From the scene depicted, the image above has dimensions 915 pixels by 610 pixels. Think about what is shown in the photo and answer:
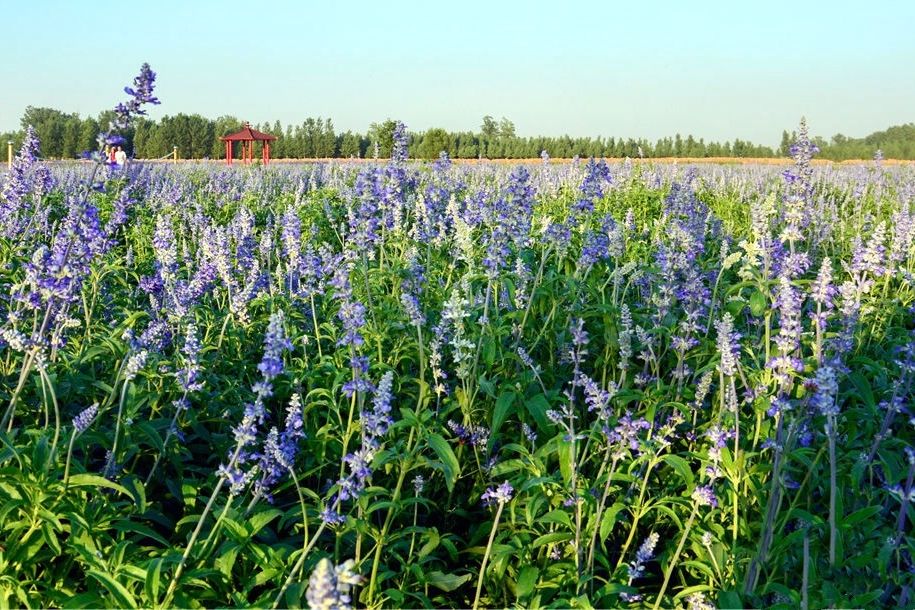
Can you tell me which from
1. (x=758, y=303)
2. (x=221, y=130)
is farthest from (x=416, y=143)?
(x=758, y=303)

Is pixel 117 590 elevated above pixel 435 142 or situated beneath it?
situated beneath

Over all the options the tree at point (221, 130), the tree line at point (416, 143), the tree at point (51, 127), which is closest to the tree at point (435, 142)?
the tree line at point (416, 143)

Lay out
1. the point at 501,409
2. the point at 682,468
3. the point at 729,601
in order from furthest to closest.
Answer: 1. the point at 501,409
2. the point at 682,468
3. the point at 729,601

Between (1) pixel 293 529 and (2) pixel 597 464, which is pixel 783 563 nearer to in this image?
(2) pixel 597 464

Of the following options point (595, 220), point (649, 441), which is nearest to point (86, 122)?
point (595, 220)

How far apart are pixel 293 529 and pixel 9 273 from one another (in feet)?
10.6

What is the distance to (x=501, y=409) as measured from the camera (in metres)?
3.84

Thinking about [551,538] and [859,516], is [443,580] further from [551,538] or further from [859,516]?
[859,516]

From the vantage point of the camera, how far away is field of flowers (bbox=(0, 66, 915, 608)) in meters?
2.81

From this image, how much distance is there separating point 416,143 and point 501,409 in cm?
5465

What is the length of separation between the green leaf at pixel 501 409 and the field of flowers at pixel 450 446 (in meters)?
0.02

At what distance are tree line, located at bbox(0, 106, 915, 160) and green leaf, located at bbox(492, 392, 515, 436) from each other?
1256 inches

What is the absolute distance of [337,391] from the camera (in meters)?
4.32

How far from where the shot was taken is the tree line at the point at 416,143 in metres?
50.2
